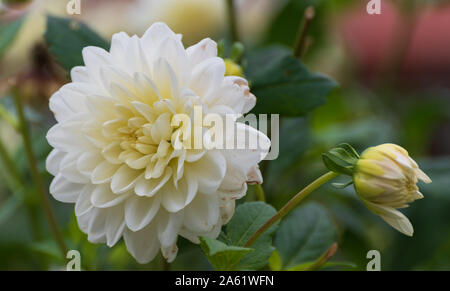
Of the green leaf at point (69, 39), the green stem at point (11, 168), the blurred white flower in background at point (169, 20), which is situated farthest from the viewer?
the blurred white flower in background at point (169, 20)

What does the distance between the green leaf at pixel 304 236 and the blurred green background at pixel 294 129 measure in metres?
0.02

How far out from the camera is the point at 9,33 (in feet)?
1.43

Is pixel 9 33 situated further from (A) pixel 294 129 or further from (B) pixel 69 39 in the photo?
(A) pixel 294 129

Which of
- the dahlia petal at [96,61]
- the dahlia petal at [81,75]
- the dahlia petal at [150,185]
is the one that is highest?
the dahlia petal at [96,61]

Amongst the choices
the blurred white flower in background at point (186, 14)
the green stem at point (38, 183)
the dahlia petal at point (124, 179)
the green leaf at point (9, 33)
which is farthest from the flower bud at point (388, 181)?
the blurred white flower in background at point (186, 14)

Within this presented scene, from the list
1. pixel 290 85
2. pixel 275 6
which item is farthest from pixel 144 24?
pixel 290 85

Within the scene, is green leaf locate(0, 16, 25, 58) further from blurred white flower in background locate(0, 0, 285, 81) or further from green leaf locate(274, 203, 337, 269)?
green leaf locate(274, 203, 337, 269)

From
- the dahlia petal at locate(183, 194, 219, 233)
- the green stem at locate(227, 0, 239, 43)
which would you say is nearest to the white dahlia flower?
the dahlia petal at locate(183, 194, 219, 233)

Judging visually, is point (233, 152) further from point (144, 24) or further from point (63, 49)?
point (144, 24)

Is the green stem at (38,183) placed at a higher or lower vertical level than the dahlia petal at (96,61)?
lower

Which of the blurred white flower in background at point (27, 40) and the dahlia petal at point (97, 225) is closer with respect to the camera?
the dahlia petal at point (97, 225)

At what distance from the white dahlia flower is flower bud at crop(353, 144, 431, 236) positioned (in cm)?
5

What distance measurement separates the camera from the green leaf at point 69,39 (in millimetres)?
344

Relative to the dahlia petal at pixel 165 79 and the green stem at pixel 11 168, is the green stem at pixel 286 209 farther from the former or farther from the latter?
the green stem at pixel 11 168
